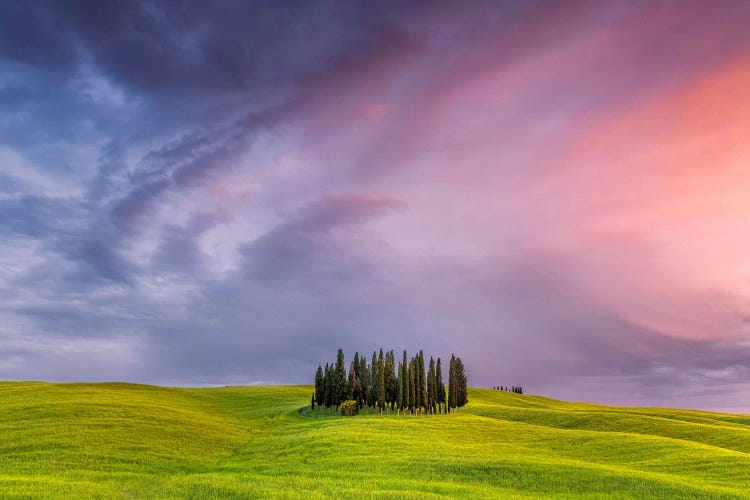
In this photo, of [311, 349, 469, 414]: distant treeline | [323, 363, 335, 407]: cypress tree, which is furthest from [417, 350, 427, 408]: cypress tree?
[323, 363, 335, 407]: cypress tree

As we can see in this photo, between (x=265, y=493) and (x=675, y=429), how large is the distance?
183 ft

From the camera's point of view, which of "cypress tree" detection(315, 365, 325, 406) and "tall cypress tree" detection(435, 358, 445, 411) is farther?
"tall cypress tree" detection(435, 358, 445, 411)

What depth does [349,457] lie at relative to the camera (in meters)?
43.8

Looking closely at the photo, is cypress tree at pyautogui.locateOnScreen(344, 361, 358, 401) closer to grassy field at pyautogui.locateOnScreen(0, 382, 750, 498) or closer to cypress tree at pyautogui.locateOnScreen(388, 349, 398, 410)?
cypress tree at pyautogui.locateOnScreen(388, 349, 398, 410)

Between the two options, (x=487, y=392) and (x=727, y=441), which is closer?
(x=727, y=441)

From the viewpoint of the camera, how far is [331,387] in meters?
96.6

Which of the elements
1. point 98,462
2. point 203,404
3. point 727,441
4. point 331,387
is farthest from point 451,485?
point 203,404

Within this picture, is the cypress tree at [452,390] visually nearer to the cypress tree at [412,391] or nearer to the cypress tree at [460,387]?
the cypress tree at [460,387]

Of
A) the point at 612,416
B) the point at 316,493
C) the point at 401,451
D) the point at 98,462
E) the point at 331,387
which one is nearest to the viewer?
the point at 316,493

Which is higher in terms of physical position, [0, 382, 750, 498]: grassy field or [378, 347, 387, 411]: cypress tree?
[378, 347, 387, 411]: cypress tree

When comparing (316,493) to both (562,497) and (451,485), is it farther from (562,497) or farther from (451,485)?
(562,497)

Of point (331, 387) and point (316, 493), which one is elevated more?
point (331, 387)

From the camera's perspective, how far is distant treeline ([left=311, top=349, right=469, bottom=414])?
9500cm

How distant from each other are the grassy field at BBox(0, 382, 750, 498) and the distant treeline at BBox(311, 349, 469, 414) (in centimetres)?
1934
